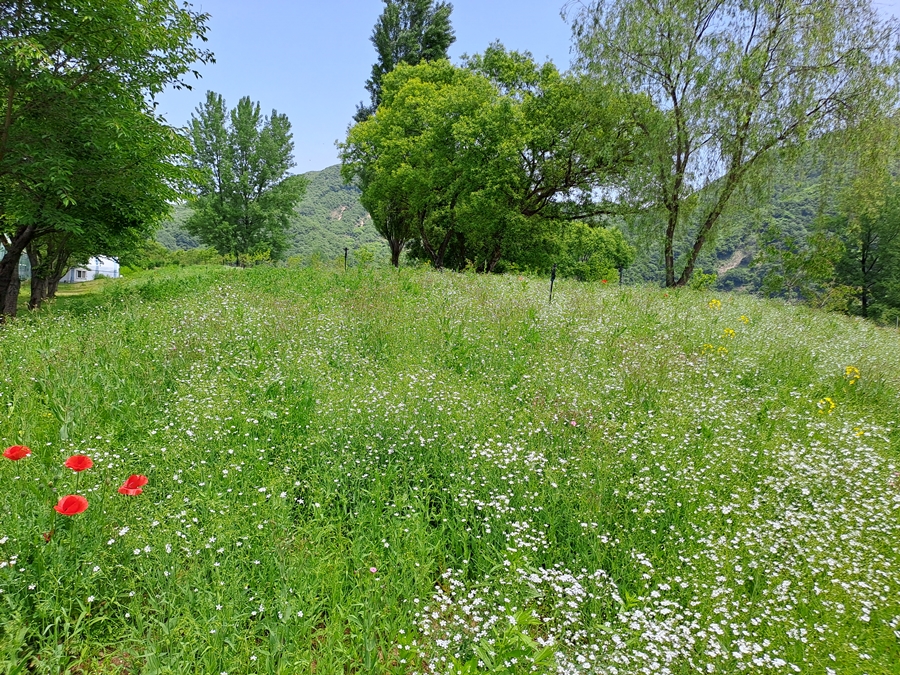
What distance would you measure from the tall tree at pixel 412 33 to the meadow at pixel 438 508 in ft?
129

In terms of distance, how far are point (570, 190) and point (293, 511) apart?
2538 centimetres

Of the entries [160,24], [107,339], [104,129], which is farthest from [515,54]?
[107,339]

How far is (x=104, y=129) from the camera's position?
8.81m

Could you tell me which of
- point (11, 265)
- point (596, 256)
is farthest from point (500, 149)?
point (596, 256)

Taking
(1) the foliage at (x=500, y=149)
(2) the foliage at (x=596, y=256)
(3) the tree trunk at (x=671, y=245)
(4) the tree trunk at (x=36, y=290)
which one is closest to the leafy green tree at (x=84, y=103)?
(4) the tree trunk at (x=36, y=290)

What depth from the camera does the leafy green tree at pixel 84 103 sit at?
323 inches

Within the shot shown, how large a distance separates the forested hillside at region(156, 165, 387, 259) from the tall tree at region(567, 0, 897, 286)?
69.1 metres

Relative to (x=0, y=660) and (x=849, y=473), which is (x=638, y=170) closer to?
(x=849, y=473)

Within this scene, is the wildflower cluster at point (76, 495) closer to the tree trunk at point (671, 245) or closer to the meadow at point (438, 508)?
the meadow at point (438, 508)

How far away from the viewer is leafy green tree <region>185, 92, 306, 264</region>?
40.1 metres

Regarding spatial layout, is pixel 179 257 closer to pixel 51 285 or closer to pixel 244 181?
pixel 244 181

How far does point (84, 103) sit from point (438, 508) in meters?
10.9

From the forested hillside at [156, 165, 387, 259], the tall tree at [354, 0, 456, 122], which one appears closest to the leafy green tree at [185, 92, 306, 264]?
the tall tree at [354, 0, 456, 122]

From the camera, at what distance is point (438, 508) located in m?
3.89
